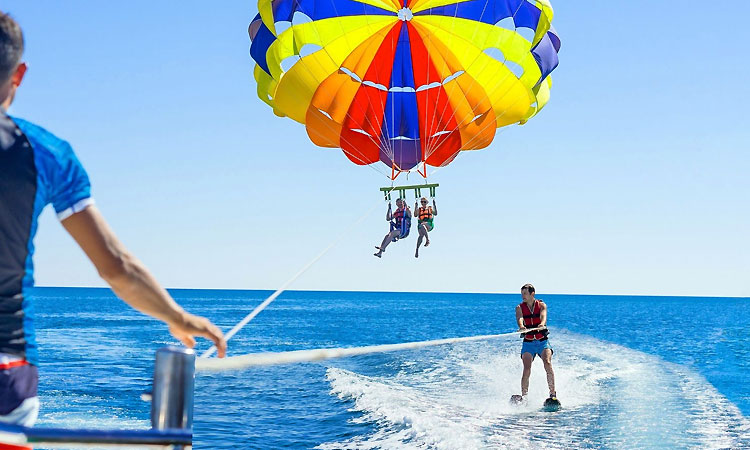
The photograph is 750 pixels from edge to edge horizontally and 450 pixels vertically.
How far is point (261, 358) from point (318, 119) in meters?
10.4

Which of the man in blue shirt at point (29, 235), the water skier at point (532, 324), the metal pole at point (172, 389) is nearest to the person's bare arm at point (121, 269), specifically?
the man in blue shirt at point (29, 235)

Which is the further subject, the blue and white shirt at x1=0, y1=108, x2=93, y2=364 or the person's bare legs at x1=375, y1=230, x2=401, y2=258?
the person's bare legs at x1=375, y1=230, x2=401, y2=258

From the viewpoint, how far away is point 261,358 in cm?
186

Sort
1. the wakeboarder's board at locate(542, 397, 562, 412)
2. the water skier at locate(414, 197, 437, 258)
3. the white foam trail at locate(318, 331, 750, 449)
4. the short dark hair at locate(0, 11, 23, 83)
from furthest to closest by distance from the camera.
Result: 1. the water skier at locate(414, 197, 437, 258)
2. the wakeboarder's board at locate(542, 397, 562, 412)
3. the white foam trail at locate(318, 331, 750, 449)
4. the short dark hair at locate(0, 11, 23, 83)

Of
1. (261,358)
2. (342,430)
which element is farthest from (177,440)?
(342,430)

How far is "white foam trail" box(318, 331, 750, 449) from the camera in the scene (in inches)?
374

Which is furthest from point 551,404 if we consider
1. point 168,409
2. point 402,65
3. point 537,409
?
point 168,409

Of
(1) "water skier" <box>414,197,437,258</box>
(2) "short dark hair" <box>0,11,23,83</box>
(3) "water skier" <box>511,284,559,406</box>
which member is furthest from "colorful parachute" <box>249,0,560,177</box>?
(2) "short dark hair" <box>0,11,23,83</box>

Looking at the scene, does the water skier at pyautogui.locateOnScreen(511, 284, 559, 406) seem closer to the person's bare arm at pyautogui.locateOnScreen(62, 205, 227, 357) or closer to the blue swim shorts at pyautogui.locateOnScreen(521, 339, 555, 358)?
the blue swim shorts at pyautogui.locateOnScreen(521, 339, 555, 358)

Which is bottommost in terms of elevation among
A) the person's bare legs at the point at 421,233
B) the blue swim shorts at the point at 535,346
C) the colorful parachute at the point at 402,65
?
the blue swim shorts at the point at 535,346

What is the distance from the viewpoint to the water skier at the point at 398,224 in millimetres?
12031

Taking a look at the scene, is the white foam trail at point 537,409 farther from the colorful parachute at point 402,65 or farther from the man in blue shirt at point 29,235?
the man in blue shirt at point 29,235

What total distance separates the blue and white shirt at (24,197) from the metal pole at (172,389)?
1.44ft

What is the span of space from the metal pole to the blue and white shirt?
0.44 metres
